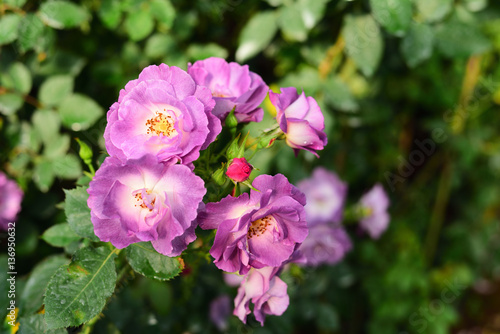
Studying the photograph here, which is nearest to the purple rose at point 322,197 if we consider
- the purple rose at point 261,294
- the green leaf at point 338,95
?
the green leaf at point 338,95

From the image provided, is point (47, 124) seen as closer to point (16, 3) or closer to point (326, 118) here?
point (16, 3)

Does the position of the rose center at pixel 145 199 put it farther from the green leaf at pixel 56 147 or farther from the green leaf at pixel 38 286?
the green leaf at pixel 56 147

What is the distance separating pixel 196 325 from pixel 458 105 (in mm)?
1541

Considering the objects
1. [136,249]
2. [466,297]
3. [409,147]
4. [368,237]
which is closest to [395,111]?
[409,147]

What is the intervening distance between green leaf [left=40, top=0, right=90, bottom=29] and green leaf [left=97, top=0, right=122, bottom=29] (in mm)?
82

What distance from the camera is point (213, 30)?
150 cm

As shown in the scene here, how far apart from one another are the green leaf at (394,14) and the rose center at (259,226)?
1.99ft

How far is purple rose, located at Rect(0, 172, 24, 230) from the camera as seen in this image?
1206 mm

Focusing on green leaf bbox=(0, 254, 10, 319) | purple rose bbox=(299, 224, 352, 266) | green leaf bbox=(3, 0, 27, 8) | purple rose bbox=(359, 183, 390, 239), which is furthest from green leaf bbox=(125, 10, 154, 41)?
purple rose bbox=(359, 183, 390, 239)

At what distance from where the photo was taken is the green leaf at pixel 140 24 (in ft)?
3.79

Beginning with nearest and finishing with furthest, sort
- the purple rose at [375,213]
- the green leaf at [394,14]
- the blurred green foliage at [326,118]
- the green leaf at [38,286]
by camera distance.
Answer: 1. the green leaf at [38,286]
2. the green leaf at [394,14]
3. the blurred green foliage at [326,118]
4. the purple rose at [375,213]

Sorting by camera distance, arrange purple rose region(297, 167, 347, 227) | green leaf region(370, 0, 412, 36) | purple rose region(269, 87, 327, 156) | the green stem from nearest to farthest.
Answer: purple rose region(269, 87, 327, 156), green leaf region(370, 0, 412, 36), purple rose region(297, 167, 347, 227), the green stem

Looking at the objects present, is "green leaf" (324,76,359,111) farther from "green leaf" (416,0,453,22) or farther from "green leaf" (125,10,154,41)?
"green leaf" (125,10,154,41)

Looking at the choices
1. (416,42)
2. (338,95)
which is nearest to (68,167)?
(338,95)
